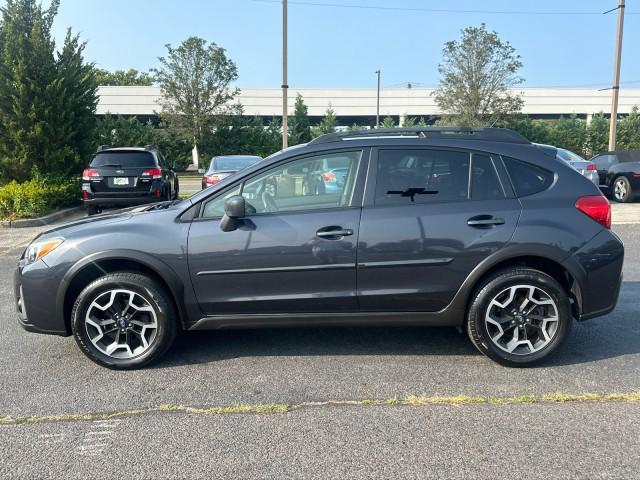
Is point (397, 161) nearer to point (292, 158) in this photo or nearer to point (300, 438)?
point (292, 158)

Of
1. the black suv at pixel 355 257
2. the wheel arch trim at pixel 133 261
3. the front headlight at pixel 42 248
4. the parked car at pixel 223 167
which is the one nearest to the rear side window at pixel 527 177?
the black suv at pixel 355 257

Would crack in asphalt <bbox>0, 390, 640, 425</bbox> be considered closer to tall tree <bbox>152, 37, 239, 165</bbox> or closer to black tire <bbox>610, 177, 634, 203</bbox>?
black tire <bbox>610, 177, 634, 203</bbox>

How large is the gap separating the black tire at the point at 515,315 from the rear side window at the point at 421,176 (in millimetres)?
684

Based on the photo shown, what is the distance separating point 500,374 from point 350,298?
A: 1215 millimetres

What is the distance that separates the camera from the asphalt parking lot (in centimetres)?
281

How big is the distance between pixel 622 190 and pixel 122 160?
1333cm

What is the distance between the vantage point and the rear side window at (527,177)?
13.5ft

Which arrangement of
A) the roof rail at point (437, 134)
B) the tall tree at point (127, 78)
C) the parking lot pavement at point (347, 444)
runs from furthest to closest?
the tall tree at point (127, 78), the roof rail at point (437, 134), the parking lot pavement at point (347, 444)

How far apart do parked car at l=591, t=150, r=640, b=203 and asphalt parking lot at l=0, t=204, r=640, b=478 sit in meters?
12.0

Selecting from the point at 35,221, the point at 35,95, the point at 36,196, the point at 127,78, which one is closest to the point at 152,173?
the point at 35,221

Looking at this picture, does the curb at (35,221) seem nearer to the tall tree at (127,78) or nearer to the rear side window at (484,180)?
the rear side window at (484,180)

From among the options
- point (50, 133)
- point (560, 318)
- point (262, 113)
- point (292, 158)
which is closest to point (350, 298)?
point (292, 158)

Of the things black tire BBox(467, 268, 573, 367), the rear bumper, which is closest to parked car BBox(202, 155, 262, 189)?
black tire BBox(467, 268, 573, 367)

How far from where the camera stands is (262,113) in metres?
52.8
